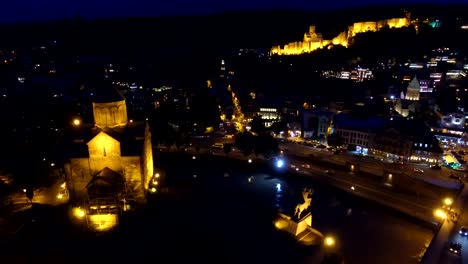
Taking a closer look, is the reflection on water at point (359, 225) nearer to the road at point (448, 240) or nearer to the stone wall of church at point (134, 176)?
the road at point (448, 240)

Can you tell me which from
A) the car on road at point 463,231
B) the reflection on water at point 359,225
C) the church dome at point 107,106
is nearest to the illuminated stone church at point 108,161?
the church dome at point 107,106

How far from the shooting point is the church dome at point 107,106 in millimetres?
26219

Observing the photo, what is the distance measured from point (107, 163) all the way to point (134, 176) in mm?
2274

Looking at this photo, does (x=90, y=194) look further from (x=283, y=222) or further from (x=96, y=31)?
(x=96, y=31)

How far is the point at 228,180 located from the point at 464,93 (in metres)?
48.7

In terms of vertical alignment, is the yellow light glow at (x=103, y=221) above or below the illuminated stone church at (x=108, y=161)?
below

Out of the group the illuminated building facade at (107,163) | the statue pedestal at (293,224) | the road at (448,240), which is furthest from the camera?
the illuminated building facade at (107,163)

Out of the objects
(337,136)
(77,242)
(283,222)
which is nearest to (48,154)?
(77,242)

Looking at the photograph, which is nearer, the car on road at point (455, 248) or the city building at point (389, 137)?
the car on road at point (455, 248)

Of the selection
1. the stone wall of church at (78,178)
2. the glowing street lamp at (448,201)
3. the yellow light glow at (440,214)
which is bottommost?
the yellow light glow at (440,214)

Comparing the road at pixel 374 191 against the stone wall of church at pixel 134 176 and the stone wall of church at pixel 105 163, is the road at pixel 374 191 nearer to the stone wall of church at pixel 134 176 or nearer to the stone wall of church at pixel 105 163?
the stone wall of church at pixel 134 176

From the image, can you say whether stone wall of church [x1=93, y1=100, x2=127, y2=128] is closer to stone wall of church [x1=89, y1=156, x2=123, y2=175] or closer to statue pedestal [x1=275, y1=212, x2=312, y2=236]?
stone wall of church [x1=89, y1=156, x2=123, y2=175]

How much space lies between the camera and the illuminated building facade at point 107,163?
23.4 metres

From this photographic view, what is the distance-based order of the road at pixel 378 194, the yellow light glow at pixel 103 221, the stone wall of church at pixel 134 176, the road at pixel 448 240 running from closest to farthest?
the road at pixel 448 240 < the yellow light glow at pixel 103 221 < the stone wall of church at pixel 134 176 < the road at pixel 378 194
